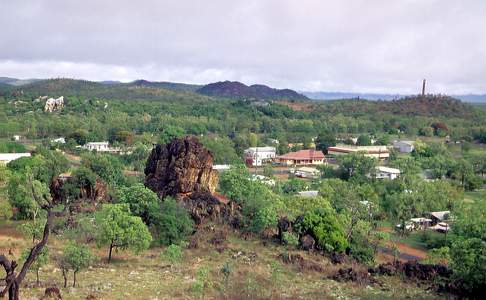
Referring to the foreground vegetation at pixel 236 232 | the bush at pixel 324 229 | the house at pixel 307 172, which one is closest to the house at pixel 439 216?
the foreground vegetation at pixel 236 232

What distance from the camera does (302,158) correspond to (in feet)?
261

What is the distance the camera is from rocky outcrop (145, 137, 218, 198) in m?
40.8

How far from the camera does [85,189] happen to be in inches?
1718

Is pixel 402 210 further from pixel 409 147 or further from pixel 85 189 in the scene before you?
pixel 409 147

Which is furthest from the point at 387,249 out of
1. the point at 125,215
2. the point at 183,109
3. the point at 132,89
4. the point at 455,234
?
the point at 132,89

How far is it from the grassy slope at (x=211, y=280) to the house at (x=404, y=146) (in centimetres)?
6355

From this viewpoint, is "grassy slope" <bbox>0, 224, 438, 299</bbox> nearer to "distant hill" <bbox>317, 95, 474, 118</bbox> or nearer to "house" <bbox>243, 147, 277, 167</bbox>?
"house" <bbox>243, 147, 277, 167</bbox>

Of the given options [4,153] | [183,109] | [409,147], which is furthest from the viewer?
[183,109]

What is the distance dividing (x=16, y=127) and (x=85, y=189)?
5663cm

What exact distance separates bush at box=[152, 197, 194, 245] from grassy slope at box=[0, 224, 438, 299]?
953 millimetres

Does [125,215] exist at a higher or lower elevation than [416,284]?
higher

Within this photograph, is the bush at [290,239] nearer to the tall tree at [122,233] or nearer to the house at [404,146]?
the tall tree at [122,233]

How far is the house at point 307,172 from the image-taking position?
66000 mm

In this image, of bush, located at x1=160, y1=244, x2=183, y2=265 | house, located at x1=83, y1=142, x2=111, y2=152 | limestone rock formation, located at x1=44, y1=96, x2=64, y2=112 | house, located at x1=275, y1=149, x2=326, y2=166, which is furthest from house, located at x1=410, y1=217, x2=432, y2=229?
limestone rock formation, located at x1=44, y1=96, x2=64, y2=112
